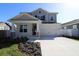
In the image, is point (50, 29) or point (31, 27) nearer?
point (31, 27)

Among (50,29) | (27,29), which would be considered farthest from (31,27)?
(50,29)

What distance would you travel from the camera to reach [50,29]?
739 inches

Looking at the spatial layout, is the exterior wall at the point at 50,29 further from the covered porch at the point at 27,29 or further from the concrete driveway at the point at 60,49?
the concrete driveway at the point at 60,49

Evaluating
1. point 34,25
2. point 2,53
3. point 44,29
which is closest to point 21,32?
point 34,25

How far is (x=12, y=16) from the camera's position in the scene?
16297 millimetres

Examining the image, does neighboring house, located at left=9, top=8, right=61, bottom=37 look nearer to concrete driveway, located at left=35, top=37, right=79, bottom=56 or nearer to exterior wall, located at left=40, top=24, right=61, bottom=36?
exterior wall, located at left=40, top=24, right=61, bottom=36

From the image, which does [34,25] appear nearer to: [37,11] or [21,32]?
[21,32]

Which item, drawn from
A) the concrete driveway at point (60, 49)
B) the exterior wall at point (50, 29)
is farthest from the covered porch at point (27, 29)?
the concrete driveway at point (60, 49)

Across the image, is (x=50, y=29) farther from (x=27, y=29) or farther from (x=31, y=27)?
(x=27, y=29)

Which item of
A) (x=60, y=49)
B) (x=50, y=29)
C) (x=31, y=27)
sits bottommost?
(x=60, y=49)

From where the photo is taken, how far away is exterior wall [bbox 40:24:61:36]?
1839 centimetres

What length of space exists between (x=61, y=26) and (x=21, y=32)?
525cm

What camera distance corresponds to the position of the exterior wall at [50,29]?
18391mm

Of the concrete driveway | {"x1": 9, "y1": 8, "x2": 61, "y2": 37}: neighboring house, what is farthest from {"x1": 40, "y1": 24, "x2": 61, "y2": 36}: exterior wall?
the concrete driveway
